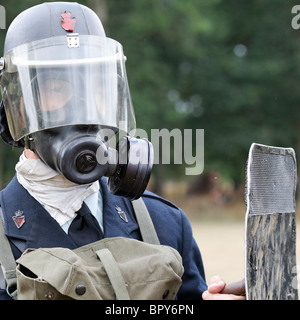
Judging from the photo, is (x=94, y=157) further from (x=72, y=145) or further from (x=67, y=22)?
(x=67, y=22)

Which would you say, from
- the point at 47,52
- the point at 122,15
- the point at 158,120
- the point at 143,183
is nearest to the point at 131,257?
the point at 143,183

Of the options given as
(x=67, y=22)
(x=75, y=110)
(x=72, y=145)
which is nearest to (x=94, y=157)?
(x=72, y=145)

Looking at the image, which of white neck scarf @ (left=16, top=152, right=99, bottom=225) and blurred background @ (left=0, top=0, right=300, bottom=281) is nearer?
white neck scarf @ (left=16, top=152, right=99, bottom=225)

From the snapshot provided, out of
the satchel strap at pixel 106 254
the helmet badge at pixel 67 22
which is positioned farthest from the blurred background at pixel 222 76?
the satchel strap at pixel 106 254

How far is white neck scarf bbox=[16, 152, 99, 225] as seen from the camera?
245cm

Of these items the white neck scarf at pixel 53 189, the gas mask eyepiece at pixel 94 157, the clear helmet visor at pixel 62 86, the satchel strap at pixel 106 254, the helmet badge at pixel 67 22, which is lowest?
the satchel strap at pixel 106 254

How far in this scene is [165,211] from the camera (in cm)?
268

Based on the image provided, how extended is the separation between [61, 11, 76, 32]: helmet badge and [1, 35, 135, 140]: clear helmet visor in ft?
0.23

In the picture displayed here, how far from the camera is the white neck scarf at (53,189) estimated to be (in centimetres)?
245

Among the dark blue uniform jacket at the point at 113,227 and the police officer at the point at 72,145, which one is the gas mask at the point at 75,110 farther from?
the dark blue uniform jacket at the point at 113,227

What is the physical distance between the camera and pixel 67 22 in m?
2.67

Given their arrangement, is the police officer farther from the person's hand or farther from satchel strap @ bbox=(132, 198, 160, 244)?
the person's hand

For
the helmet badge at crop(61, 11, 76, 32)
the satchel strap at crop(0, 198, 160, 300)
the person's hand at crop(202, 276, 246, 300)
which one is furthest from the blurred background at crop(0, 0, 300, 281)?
the person's hand at crop(202, 276, 246, 300)

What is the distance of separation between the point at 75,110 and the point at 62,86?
12cm
